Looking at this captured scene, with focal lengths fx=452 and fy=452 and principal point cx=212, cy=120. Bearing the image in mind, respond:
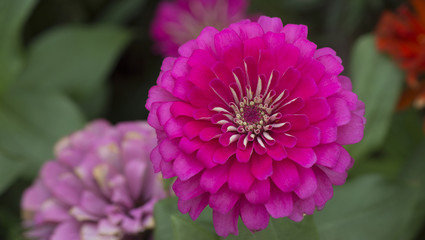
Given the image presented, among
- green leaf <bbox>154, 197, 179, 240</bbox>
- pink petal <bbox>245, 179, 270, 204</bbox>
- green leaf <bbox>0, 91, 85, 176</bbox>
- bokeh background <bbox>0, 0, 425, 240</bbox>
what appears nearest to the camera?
pink petal <bbox>245, 179, 270, 204</bbox>

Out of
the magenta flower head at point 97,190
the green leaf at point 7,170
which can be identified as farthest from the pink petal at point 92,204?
the green leaf at point 7,170

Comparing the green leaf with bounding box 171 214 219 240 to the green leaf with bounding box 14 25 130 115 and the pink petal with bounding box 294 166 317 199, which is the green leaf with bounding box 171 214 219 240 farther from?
the green leaf with bounding box 14 25 130 115

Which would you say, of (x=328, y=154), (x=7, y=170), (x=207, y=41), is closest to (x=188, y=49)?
(x=207, y=41)

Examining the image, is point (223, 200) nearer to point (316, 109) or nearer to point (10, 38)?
point (316, 109)

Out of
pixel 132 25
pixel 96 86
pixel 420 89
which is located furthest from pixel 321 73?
pixel 132 25

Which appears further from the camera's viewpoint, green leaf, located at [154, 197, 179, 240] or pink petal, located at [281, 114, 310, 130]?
green leaf, located at [154, 197, 179, 240]

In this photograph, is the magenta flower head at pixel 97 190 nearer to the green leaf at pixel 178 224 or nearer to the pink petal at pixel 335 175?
the green leaf at pixel 178 224

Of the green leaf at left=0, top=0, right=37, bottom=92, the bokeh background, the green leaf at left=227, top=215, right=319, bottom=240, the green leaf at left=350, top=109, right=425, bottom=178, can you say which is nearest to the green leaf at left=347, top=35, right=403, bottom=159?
the bokeh background
